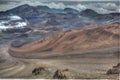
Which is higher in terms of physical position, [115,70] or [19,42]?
[19,42]

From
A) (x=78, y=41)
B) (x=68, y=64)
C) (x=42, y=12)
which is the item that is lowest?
(x=68, y=64)

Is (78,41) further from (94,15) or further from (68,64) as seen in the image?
(94,15)

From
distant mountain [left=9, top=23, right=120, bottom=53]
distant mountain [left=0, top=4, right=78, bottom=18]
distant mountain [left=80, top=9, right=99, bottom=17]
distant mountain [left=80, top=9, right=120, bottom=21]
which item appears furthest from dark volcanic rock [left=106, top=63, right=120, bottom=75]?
distant mountain [left=0, top=4, right=78, bottom=18]

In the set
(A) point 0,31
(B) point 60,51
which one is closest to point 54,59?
(B) point 60,51

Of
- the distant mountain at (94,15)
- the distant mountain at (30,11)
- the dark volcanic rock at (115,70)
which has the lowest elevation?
the dark volcanic rock at (115,70)

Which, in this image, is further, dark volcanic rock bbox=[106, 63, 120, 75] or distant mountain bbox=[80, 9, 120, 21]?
distant mountain bbox=[80, 9, 120, 21]

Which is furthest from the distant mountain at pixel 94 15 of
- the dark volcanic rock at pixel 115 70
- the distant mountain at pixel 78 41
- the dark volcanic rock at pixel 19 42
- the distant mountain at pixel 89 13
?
the dark volcanic rock at pixel 19 42

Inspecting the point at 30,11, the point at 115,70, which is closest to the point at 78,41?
the point at 115,70

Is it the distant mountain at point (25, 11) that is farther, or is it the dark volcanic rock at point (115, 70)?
the distant mountain at point (25, 11)

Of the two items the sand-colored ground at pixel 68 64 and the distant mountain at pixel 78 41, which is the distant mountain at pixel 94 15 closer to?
the distant mountain at pixel 78 41

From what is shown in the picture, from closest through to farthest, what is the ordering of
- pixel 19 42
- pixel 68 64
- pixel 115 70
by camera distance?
pixel 115 70, pixel 68 64, pixel 19 42

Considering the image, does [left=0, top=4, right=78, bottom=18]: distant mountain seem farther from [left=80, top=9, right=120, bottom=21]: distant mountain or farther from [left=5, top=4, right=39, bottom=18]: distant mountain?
[left=80, top=9, right=120, bottom=21]: distant mountain

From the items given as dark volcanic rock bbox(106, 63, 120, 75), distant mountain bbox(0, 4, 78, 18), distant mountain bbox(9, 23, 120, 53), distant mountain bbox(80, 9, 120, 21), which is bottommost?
dark volcanic rock bbox(106, 63, 120, 75)
